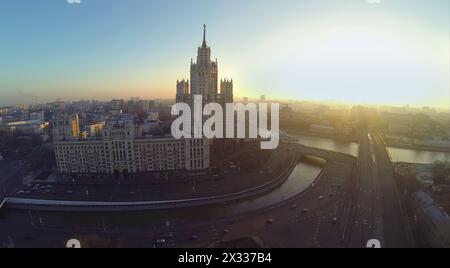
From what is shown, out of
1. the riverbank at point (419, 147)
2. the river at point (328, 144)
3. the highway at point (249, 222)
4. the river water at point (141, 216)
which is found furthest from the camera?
the river at point (328, 144)

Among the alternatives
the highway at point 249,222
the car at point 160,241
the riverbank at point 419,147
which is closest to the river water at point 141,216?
the highway at point 249,222

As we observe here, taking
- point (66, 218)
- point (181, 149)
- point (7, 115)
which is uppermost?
point (7, 115)

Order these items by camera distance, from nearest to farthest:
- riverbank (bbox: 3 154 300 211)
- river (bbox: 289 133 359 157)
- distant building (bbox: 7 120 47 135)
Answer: riverbank (bbox: 3 154 300 211) → distant building (bbox: 7 120 47 135) → river (bbox: 289 133 359 157)

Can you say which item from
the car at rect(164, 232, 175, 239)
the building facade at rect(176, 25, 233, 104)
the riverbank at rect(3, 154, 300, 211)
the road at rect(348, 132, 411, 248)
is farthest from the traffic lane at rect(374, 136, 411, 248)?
the building facade at rect(176, 25, 233, 104)

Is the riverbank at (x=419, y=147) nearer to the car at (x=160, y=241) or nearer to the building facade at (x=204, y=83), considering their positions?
the building facade at (x=204, y=83)

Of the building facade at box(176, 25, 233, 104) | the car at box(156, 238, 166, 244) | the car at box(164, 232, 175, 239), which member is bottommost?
the car at box(164, 232, 175, 239)

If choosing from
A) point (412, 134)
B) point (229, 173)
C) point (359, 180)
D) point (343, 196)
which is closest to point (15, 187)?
point (229, 173)

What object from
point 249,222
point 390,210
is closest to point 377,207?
point 390,210

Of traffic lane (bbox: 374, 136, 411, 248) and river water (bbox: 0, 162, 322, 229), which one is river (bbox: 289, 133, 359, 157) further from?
river water (bbox: 0, 162, 322, 229)

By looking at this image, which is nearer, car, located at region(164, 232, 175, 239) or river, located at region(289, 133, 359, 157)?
car, located at region(164, 232, 175, 239)

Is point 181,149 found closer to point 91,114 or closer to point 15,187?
point 15,187
